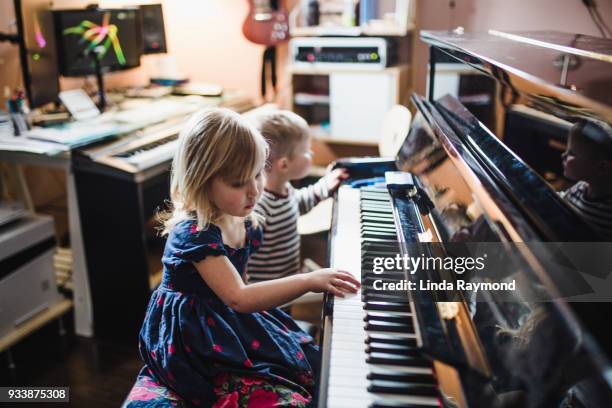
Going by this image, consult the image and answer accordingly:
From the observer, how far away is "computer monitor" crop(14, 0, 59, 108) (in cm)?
215

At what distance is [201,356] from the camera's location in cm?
113

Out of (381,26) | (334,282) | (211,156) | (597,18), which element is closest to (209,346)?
(334,282)

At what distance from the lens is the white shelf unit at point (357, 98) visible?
3080 millimetres

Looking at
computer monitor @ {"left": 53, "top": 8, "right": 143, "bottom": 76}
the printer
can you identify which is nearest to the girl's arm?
the printer

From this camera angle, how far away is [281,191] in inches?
67.4

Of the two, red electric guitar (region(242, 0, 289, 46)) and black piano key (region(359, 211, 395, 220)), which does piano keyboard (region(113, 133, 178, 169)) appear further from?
red electric guitar (region(242, 0, 289, 46))

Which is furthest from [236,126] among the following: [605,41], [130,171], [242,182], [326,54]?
[326,54]

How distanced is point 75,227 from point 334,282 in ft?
4.82

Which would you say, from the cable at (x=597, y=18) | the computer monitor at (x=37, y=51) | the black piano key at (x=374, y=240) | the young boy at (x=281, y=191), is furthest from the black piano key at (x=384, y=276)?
the cable at (x=597, y=18)

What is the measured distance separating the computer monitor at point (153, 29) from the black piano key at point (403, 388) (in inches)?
105

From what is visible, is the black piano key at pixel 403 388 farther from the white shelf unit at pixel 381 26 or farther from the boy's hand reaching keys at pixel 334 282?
the white shelf unit at pixel 381 26

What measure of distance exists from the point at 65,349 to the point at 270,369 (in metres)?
1.42

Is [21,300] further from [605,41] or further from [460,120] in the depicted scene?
[605,41]

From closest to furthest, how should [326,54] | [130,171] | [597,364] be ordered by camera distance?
1. [597,364]
2. [130,171]
3. [326,54]
